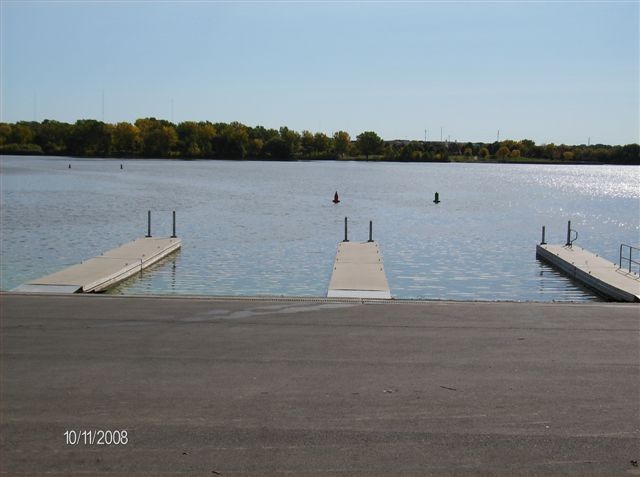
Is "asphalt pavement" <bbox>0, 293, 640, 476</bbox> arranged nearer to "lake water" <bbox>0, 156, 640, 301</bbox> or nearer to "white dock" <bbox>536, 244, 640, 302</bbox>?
"white dock" <bbox>536, 244, 640, 302</bbox>

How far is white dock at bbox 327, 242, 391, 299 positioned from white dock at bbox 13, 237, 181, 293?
18.8 feet

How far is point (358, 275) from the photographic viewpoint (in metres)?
21.0

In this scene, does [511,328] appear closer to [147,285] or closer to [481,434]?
[481,434]

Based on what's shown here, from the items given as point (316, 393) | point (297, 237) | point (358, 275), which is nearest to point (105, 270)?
point (358, 275)

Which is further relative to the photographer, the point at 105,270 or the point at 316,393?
the point at 105,270

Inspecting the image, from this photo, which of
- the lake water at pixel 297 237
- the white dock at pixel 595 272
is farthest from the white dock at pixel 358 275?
the white dock at pixel 595 272

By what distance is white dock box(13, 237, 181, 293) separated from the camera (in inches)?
708

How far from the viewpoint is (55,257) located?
30016mm

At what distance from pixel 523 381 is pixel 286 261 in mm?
21373

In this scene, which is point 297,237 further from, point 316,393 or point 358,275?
point 316,393

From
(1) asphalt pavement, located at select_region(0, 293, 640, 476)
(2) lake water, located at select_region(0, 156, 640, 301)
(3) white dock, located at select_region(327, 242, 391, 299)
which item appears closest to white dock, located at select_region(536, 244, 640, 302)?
(2) lake water, located at select_region(0, 156, 640, 301)

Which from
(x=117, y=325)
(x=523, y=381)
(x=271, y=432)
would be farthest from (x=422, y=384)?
(x=117, y=325)

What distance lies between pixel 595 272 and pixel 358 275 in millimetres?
7552

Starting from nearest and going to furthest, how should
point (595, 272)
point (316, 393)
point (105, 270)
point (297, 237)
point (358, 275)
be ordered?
point (316, 393)
point (358, 275)
point (105, 270)
point (595, 272)
point (297, 237)
